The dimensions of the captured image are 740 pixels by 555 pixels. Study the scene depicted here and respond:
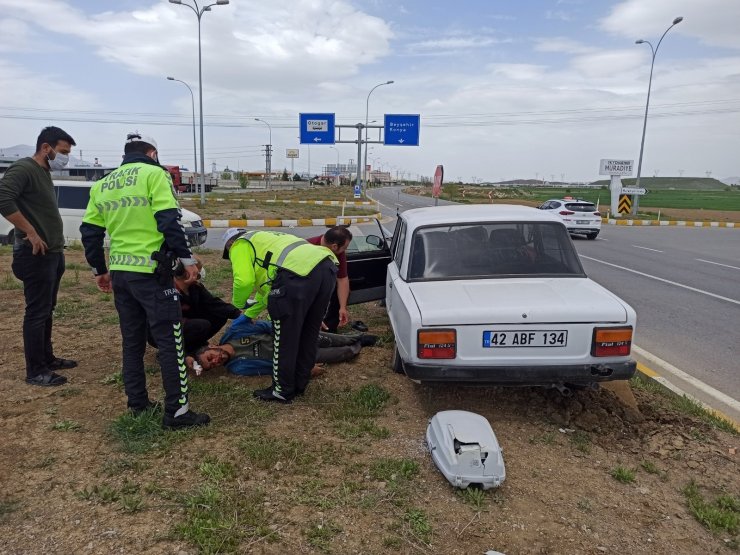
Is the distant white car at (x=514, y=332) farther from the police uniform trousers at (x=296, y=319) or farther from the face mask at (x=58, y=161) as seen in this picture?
the face mask at (x=58, y=161)

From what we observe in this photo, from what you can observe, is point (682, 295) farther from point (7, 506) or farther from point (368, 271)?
point (7, 506)

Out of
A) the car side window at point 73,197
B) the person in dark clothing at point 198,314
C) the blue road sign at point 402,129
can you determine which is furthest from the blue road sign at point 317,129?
the person in dark clothing at point 198,314

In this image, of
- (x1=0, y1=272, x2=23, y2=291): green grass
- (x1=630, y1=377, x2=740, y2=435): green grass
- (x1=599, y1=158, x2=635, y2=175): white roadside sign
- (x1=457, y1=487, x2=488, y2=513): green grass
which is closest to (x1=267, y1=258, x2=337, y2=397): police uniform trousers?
(x1=457, y1=487, x2=488, y2=513): green grass

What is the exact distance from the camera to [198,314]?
457 cm

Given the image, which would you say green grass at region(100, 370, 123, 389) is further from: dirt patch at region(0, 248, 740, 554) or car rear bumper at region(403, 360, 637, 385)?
car rear bumper at region(403, 360, 637, 385)

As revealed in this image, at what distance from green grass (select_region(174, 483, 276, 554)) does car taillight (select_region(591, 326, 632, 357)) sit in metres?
2.23

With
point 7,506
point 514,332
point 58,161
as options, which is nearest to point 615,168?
point 514,332

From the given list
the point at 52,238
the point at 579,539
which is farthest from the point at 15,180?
the point at 579,539

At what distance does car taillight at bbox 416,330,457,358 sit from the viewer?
11.2ft

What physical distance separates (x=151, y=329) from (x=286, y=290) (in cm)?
88

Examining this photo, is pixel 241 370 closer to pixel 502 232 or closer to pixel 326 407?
pixel 326 407

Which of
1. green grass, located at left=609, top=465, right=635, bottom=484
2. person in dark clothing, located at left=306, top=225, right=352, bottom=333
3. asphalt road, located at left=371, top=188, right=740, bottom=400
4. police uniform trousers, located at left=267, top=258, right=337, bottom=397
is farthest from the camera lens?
asphalt road, located at left=371, top=188, right=740, bottom=400

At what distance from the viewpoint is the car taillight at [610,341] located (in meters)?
3.40

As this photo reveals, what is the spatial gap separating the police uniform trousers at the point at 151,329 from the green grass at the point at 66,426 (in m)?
0.35
